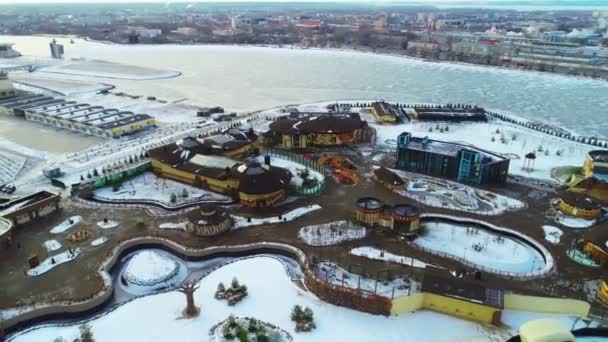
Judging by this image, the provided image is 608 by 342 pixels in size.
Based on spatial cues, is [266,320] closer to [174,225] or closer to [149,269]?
[149,269]

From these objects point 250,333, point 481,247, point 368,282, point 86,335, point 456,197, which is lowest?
point 86,335

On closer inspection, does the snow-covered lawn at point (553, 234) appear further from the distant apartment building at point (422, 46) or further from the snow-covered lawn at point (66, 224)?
the distant apartment building at point (422, 46)

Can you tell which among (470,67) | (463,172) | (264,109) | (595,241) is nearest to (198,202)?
(463,172)

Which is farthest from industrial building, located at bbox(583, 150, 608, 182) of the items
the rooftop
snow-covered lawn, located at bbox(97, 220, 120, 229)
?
snow-covered lawn, located at bbox(97, 220, 120, 229)

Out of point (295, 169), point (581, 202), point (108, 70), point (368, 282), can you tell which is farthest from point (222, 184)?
point (108, 70)

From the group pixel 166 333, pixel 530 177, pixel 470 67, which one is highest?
pixel 470 67

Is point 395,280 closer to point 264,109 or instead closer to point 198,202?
point 198,202
